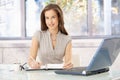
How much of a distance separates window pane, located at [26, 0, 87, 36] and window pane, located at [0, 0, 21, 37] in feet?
0.51

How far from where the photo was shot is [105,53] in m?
1.89

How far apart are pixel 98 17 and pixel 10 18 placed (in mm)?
1377

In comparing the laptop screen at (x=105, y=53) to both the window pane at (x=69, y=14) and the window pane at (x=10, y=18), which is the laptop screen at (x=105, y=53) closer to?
the window pane at (x=69, y=14)

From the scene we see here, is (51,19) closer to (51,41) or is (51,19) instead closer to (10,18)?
(51,41)

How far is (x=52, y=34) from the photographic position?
10.0ft

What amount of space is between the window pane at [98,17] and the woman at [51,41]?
1.18 metres

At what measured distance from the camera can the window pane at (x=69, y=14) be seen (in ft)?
13.7

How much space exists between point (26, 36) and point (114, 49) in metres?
2.57

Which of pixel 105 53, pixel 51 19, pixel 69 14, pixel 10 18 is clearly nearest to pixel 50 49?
pixel 51 19

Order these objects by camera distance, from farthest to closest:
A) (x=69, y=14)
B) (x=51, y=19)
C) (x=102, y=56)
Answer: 1. (x=69, y=14)
2. (x=51, y=19)
3. (x=102, y=56)

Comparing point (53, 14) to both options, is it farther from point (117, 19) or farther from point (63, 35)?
point (117, 19)

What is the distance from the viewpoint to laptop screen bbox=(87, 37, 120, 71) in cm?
183

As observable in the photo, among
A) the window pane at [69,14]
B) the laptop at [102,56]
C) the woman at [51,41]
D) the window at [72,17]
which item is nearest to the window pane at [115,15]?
the window at [72,17]

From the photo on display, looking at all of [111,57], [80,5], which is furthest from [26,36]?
[111,57]
